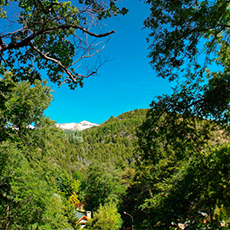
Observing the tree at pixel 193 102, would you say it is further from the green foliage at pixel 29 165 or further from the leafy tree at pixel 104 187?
the leafy tree at pixel 104 187

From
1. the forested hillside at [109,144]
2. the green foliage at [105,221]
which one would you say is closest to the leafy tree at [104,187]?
the green foliage at [105,221]

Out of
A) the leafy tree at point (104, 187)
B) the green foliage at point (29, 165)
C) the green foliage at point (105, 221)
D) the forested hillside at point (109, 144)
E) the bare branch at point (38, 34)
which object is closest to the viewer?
the bare branch at point (38, 34)

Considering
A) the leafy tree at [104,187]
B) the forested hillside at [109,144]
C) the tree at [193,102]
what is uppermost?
the forested hillside at [109,144]

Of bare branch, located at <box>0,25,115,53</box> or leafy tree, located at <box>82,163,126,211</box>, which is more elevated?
bare branch, located at <box>0,25,115,53</box>

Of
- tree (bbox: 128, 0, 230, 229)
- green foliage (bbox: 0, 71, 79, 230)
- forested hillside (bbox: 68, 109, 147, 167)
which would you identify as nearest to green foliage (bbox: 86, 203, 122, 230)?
green foliage (bbox: 0, 71, 79, 230)

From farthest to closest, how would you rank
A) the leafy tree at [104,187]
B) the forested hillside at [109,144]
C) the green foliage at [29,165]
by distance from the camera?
1. the forested hillside at [109,144]
2. the leafy tree at [104,187]
3. the green foliage at [29,165]

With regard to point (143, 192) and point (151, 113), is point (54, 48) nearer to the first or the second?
point (151, 113)

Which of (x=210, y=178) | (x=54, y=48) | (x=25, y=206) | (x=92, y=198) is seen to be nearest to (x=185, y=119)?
(x=210, y=178)

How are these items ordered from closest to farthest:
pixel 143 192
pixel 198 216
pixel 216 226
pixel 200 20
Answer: pixel 216 226
pixel 200 20
pixel 198 216
pixel 143 192

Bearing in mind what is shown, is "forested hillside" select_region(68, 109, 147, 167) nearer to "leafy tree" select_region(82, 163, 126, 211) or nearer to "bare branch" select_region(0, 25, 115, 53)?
"leafy tree" select_region(82, 163, 126, 211)

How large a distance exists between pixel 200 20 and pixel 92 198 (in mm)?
34107

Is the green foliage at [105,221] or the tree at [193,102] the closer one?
the tree at [193,102]

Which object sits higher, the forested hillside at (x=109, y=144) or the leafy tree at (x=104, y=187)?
the forested hillside at (x=109, y=144)

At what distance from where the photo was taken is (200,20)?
395 centimetres
